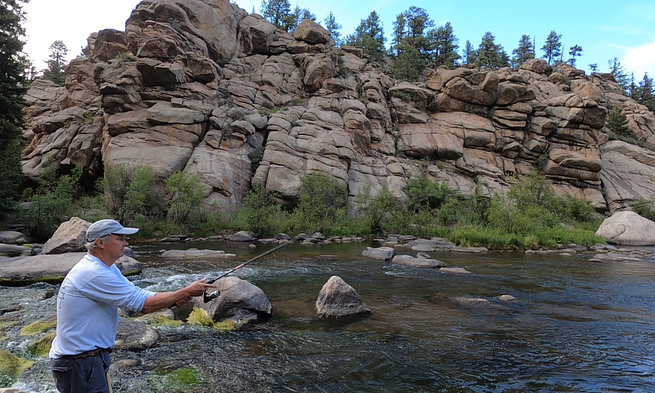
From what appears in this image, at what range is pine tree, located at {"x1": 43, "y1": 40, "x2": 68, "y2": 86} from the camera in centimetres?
5902

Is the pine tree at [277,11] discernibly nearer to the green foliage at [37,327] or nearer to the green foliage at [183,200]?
the green foliage at [183,200]

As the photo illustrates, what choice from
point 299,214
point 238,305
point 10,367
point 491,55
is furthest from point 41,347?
point 491,55

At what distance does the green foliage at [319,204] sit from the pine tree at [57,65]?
4882 cm

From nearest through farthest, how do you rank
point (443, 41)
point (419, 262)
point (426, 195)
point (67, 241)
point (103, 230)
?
point (103, 230) < point (67, 241) < point (419, 262) < point (426, 195) < point (443, 41)

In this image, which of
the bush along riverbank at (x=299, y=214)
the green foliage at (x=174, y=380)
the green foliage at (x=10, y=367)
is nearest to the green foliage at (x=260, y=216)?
the bush along riverbank at (x=299, y=214)

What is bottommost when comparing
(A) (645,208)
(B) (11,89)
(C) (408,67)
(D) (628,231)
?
(D) (628,231)

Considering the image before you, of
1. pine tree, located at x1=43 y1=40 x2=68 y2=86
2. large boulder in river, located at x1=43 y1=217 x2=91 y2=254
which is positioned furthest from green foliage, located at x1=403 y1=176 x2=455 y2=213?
pine tree, located at x1=43 y1=40 x2=68 y2=86

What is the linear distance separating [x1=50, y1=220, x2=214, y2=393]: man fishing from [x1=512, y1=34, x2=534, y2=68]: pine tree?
9177cm

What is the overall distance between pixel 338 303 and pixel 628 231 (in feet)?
99.0

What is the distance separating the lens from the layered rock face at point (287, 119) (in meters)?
34.6

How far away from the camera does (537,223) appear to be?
88.0ft

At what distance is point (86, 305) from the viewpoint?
301 cm

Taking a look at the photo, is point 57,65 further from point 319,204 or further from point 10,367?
point 10,367

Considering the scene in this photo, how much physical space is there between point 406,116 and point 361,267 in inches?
1468
